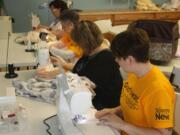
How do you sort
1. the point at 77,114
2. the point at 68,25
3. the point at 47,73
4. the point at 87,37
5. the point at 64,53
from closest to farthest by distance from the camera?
A: the point at 77,114 < the point at 47,73 < the point at 87,37 < the point at 64,53 < the point at 68,25

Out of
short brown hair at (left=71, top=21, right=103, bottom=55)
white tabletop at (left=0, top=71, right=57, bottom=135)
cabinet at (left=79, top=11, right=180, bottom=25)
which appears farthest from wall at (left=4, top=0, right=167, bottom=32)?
white tabletop at (left=0, top=71, right=57, bottom=135)

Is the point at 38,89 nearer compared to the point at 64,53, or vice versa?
the point at 38,89

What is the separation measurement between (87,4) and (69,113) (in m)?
3.93

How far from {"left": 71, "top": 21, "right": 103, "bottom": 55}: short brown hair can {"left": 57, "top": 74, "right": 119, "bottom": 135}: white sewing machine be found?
72 cm

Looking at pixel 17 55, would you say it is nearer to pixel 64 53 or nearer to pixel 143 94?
pixel 64 53

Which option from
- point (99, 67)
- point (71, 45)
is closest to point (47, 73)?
point (99, 67)

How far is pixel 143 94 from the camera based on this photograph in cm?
138

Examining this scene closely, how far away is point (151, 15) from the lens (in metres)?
5.09

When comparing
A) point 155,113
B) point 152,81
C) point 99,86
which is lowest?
point 99,86

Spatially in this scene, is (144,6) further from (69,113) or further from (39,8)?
(69,113)

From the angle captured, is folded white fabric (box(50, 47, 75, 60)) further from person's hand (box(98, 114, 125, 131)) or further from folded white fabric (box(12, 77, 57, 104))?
person's hand (box(98, 114, 125, 131))

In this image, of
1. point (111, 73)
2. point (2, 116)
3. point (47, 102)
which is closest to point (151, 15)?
point (111, 73)

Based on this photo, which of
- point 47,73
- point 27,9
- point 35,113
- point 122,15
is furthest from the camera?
point 122,15

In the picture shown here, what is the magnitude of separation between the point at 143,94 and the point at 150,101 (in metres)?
0.06
